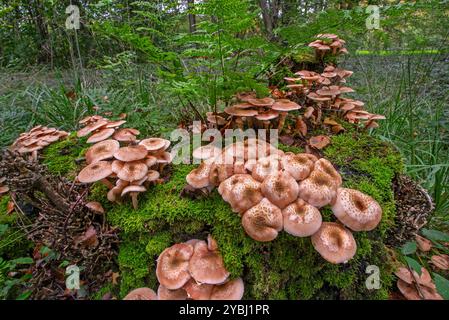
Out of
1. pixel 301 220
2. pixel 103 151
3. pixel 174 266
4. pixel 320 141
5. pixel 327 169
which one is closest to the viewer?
pixel 301 220

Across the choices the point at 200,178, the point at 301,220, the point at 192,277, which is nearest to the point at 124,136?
the point at 200,178

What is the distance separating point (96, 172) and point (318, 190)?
176 cm

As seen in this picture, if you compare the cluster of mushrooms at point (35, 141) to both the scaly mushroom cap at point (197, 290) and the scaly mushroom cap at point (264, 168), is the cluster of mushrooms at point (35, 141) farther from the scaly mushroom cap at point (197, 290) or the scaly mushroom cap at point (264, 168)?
the scaly mushroom cap at point (264, 168)

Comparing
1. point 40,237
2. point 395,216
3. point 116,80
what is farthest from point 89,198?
point 116,80

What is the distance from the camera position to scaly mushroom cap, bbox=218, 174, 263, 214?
1898 mm

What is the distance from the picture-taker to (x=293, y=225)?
5.81ft

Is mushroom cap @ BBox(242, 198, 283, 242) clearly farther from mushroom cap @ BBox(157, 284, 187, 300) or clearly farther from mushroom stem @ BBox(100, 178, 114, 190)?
mushroom stem @ BBox(100, 178, 114, 190)

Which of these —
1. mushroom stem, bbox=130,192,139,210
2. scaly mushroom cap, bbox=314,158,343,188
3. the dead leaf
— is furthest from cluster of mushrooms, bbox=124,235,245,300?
the dead leaf

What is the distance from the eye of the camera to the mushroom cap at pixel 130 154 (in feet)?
7.32

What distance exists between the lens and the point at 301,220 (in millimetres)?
1777

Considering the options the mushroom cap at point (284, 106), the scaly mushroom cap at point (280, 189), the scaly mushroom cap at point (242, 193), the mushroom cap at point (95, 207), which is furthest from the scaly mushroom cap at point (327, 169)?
the mushroom cap at point (95, 207)

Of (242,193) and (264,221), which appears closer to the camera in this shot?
(264,221)

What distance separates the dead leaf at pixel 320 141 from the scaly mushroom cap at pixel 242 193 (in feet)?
3.89

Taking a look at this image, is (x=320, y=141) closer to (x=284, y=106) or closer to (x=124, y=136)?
(x=284, y=106)
